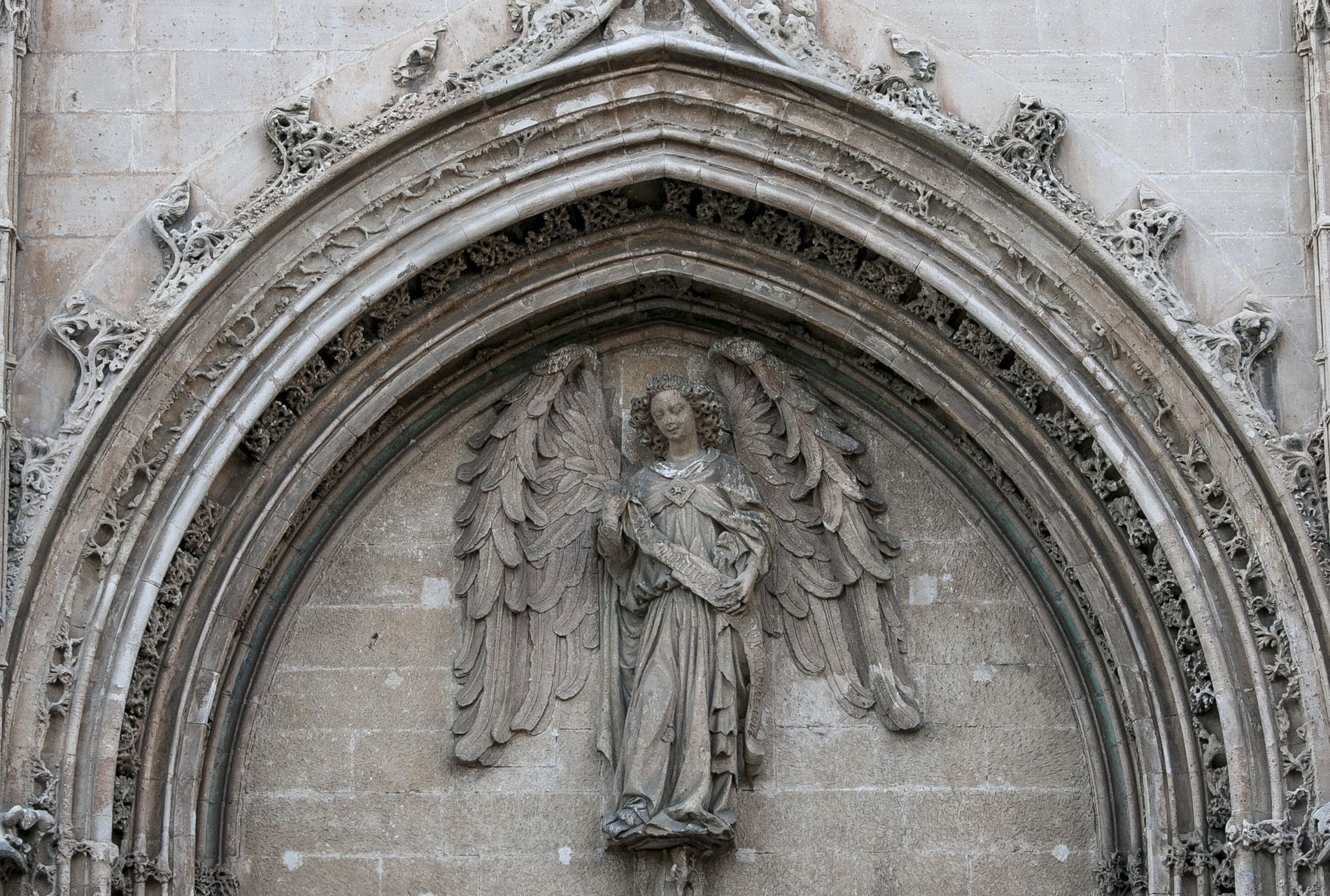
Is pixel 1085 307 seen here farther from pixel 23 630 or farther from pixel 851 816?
pixel 23 630

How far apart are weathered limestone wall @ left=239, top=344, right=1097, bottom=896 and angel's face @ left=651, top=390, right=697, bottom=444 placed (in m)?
1.11

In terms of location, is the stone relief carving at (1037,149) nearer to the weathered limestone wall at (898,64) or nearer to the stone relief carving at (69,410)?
the weathered limestone wall at (898,64)

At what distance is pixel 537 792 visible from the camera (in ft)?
38.6

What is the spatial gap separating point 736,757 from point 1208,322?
292cm

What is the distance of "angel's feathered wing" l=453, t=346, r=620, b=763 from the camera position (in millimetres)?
11867

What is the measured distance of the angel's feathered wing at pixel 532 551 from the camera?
11867 mm

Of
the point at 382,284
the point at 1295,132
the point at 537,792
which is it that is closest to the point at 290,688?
the point at 537,792

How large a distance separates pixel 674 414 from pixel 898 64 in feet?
6.38

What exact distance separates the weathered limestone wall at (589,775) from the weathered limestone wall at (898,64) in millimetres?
1966

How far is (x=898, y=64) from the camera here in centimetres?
1164

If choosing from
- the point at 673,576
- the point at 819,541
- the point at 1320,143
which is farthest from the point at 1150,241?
the point at 673,576

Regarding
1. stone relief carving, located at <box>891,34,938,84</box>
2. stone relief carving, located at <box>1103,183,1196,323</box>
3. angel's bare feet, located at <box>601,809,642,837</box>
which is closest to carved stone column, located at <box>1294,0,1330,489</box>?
stone relief carving, located at <box>1103,183,1196,323</box>

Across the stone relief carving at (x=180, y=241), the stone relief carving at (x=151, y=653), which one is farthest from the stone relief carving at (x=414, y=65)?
the stone relief carving at (x=151, y=653)

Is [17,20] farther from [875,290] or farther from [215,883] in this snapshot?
[875,290]
